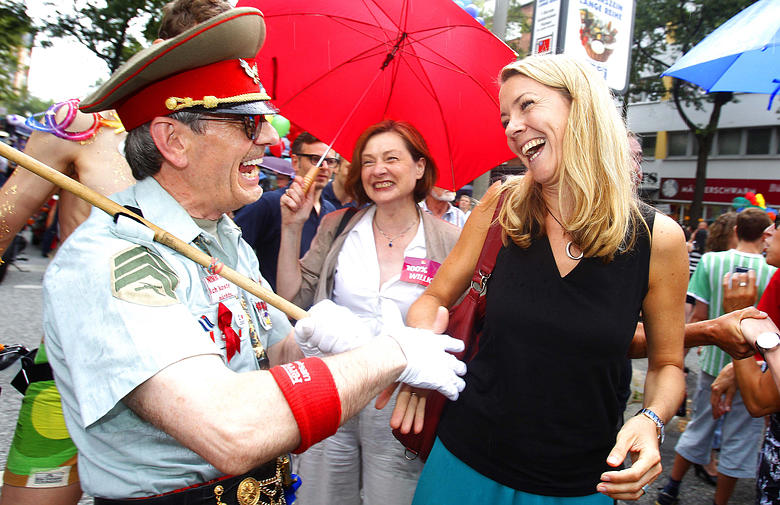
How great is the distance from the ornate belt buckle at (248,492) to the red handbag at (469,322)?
0.64 meters

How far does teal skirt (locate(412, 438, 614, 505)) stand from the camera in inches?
66.7

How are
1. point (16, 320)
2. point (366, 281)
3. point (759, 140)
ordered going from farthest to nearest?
point (759, 140)
point (16, 320)
point (366, 281)

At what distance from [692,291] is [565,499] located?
3.47 metres

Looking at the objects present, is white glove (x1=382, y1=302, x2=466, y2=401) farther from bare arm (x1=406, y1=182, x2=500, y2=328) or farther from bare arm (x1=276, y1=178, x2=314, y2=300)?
bare arm (x1=276, y1=178, x2=314, y2=300)

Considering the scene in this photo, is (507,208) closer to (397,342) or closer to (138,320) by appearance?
(397,342)

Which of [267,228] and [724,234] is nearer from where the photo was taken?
[267,228]

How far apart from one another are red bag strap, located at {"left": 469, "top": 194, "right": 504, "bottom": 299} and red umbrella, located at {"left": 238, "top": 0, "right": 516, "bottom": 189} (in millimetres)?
1215

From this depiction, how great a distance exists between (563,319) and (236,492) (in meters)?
1.08

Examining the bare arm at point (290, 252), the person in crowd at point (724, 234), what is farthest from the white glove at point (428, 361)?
the person in crowd at point (724, 234)

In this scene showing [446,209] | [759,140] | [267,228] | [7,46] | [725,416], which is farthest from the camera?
[759,140]

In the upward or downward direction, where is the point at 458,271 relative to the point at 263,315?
upward

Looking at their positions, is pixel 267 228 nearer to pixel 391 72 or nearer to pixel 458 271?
pixel 391 72

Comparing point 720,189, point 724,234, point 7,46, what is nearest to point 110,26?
point 7,46

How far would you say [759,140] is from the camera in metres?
24.8
